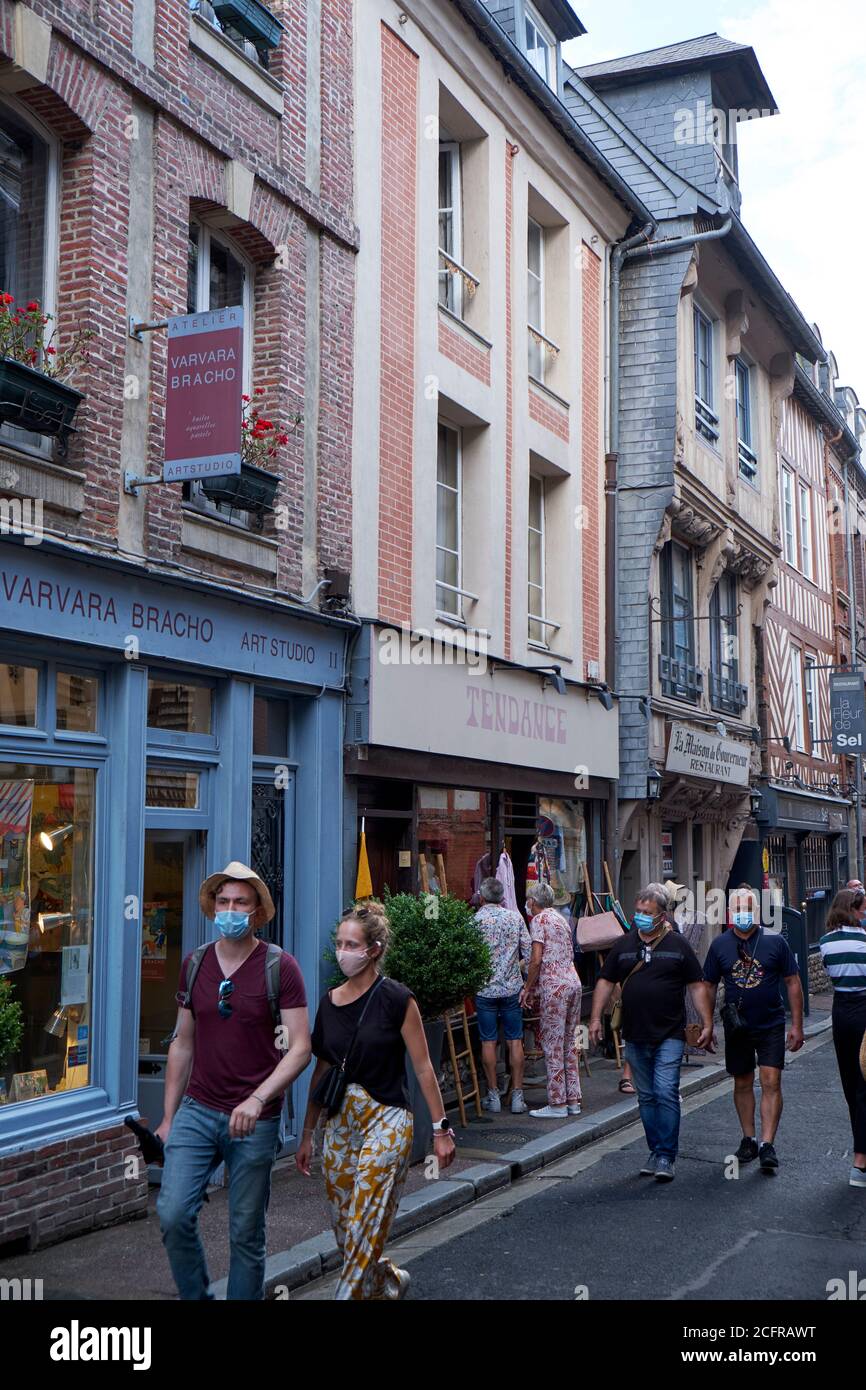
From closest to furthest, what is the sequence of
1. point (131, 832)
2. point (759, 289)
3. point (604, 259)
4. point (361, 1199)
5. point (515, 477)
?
point (361, 1199)
point (131, 832)
point (515, 477)
point (604, 259)
point (759, 289)

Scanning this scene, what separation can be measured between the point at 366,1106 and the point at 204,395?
175 inches

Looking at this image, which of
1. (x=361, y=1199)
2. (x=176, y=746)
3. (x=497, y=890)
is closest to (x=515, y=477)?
(x=497, y=890)

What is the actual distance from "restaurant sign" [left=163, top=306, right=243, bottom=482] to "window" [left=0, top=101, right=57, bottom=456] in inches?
29.4

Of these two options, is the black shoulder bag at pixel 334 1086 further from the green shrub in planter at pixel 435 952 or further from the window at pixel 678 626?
the window at pixel 678 626

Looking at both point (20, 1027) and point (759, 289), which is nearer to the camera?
point (20, 1027)

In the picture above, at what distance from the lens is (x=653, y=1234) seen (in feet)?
24.0

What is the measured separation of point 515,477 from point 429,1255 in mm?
8656

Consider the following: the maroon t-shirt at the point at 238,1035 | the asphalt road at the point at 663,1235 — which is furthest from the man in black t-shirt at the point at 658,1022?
the maroon t-shirt at the point at 238,1035

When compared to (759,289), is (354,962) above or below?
below

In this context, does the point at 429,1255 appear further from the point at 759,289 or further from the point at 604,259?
the point at 759,289

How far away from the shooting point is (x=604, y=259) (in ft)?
55.0

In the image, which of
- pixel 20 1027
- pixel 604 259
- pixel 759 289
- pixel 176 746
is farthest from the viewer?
pixel 759 289

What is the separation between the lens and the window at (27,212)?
26.0 ft

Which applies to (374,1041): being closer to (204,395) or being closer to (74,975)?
(74,975)
